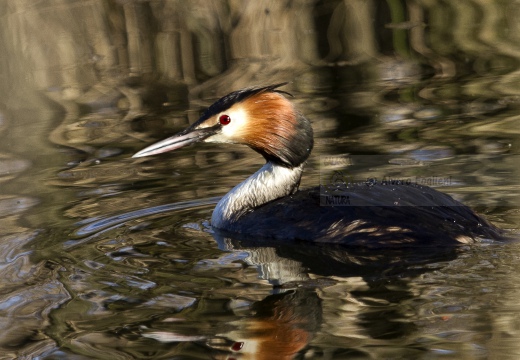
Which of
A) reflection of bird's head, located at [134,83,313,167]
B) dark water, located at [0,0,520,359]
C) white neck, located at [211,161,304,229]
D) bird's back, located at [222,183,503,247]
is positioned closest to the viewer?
dark water, located at [0,0,520,359]

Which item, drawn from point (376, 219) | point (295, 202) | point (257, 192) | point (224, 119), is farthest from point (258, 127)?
point (376, 219)

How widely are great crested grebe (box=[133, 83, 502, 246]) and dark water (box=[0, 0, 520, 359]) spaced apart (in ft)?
0.44

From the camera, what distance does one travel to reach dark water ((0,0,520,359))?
486 cm

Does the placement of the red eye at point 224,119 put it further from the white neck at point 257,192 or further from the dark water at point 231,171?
the dark water at point 231,171

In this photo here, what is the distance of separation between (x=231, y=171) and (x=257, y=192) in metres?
1.35

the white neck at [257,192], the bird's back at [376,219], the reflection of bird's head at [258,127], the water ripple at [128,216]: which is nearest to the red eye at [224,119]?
the reflection of bird's head at [258,127]

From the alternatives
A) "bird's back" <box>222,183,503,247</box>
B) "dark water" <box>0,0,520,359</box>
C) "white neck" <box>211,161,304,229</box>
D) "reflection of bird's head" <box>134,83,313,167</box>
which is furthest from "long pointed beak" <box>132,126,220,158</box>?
"bird's back" <box>222,183,503,247</box>

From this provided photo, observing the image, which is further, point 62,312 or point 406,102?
point 406,102

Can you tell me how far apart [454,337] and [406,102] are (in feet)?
18.8

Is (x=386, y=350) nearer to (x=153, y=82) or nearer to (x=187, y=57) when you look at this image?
(x=153, y=82)

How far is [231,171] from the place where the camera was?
810 cm

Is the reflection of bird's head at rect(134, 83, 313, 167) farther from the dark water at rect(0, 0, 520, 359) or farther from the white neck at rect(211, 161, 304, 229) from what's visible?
the dark water at rect(0, 0, 520, 359)

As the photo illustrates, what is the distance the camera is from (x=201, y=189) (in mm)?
7656

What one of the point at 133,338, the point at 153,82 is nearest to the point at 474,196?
the point at 133,338
